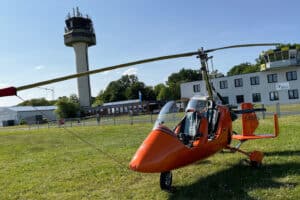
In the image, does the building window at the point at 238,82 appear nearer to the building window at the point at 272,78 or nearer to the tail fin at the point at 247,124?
the building window at the point at 272,78

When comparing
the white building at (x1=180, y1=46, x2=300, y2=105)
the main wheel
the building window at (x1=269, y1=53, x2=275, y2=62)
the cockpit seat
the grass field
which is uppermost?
the building window at (x1=269, y1=53, x2=275, y2=62)

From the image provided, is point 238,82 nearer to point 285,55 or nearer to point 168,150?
point 285,55

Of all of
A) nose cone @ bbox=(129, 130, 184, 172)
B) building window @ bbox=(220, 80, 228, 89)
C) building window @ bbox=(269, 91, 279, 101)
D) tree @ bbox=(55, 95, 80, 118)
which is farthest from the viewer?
tree @ bbox=(55, 95, 80, 118)

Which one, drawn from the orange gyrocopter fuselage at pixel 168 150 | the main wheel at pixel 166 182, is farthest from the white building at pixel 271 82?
the main wheel at pixel 166 182

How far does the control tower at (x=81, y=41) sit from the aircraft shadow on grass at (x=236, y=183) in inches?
2826

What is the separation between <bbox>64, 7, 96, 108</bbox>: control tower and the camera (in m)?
80.2

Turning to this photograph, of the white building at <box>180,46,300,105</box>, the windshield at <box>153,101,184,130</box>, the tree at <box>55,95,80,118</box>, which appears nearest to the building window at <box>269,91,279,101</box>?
the white building at <box>180,46,300,105</box>

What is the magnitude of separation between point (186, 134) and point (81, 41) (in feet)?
256

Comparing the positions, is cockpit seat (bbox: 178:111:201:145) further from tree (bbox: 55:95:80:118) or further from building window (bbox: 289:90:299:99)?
tree (bbox: 55:95:80:118)

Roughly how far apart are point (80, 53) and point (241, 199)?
79.4 m

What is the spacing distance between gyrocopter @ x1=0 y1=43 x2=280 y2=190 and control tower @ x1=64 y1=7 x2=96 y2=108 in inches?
2802

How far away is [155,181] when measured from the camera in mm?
7934

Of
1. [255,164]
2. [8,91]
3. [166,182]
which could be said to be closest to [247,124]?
[255,164]

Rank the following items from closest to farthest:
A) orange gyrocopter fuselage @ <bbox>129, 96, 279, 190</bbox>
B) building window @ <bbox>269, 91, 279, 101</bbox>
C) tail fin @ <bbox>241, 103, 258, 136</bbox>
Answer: orange gyrocopter fuselage @ <bbox>129, 96, 279, 190</bbox> → tail fin @ <bbox>241, 103, 258, 136</bbox> → building window @ <bbox>269, 91, 279, 101</bbox>
